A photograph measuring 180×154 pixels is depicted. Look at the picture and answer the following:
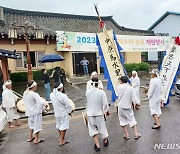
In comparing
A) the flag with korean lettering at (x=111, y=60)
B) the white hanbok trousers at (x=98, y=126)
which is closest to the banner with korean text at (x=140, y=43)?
the flag with korean lettering at (x=111, y=60)

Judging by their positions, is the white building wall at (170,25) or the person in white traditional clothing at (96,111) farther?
the white building wall at (170,25)

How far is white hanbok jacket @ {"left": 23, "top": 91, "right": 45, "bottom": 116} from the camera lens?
22.4 feet

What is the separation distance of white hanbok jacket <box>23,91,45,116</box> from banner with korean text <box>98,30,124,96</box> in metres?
4.42

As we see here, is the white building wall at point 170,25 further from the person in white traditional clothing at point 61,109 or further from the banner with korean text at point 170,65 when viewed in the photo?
the person in white traditional clothing at point 61,109

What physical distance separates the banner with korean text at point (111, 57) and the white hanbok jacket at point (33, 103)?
4.42m

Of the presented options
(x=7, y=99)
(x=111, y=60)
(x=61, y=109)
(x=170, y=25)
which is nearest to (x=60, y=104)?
(x=61, y=109)

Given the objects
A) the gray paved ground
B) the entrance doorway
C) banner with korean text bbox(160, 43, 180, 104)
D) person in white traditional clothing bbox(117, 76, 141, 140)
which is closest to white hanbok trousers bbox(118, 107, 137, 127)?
person in white traditional clothing bbox(117, 76, 141, 140)

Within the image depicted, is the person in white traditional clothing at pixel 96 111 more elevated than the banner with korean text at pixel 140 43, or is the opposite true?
the banner with korean text at pixel 140 43

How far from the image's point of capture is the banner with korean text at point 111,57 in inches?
418

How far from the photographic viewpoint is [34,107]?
6.90 meters

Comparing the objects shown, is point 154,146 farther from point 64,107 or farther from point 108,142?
point 64,107

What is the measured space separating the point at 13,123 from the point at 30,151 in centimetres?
343

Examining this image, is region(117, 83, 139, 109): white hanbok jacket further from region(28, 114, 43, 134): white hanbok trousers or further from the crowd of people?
region(28, 114, 43, 134): white hanbok trousers

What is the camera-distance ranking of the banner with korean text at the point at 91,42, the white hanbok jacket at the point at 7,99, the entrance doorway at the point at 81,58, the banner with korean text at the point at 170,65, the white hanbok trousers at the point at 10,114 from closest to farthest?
the white hanbok jacket at the point at 7,99 → the white hanbok trousers at the point at 10,114 → the banner with korean text at the point at 170,65 → the banner with korean text at the point at 91,42 → the entrance doorway at the point at 81,58
